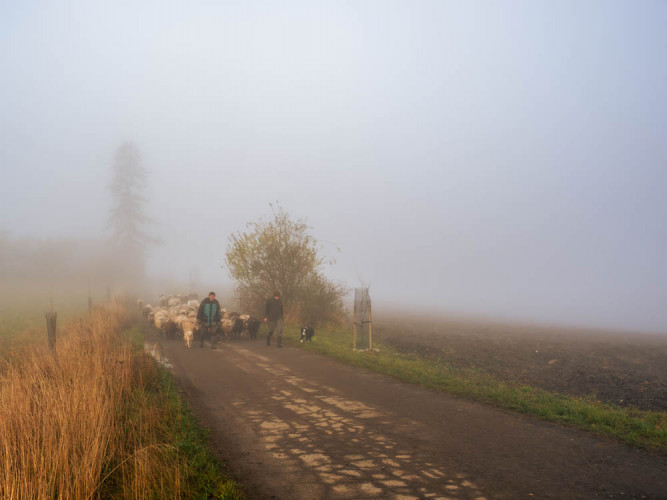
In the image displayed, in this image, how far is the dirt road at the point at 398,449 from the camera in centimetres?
548

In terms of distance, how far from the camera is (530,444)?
7.23 m

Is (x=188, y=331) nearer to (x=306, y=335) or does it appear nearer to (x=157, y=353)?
(x=157, y=353)

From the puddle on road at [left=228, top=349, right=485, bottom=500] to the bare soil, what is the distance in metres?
8.71

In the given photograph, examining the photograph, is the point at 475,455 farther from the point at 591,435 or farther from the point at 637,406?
the point at 637,406

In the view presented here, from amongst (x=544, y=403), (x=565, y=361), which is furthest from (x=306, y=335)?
(x=544, y=403)

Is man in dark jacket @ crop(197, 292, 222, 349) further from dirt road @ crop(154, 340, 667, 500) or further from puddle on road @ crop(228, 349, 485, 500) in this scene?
puddle on road @ crop(228, 349, 485, 500)

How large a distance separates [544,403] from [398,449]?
5273 millimetres

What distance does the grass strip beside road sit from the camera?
7.98m

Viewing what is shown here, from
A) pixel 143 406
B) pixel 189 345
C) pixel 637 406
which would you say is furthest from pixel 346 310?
pixel 143 406

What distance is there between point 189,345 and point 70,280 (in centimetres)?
5711

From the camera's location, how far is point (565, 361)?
19.5 m

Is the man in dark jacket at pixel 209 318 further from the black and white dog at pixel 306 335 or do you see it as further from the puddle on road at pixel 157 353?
the black and white dog at pixel 306 335

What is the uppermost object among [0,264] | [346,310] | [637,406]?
[0,264]

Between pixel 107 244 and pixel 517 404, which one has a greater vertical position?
pixel 107 244
